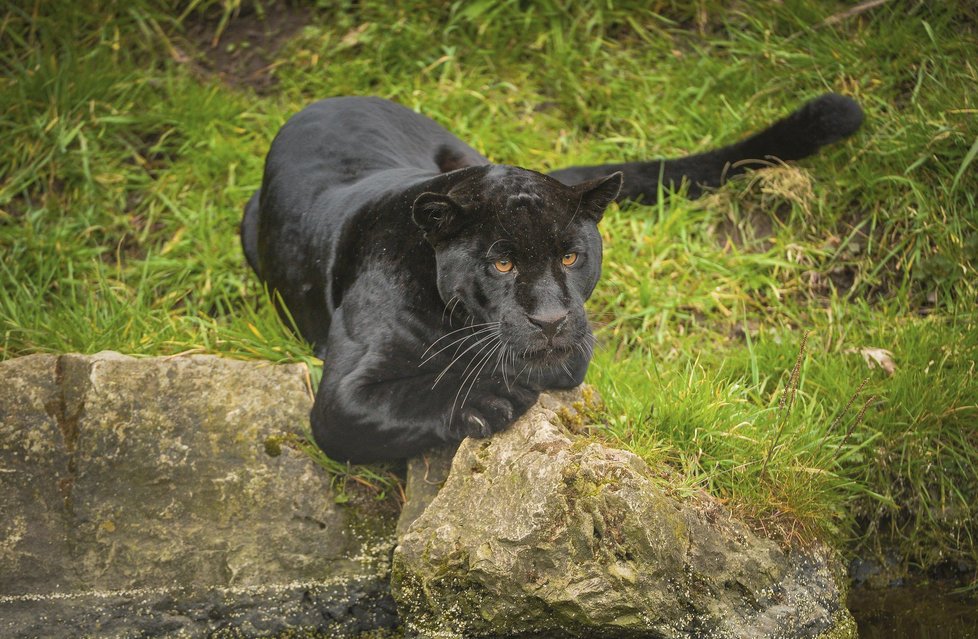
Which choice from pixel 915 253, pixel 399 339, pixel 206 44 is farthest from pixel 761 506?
pixel 206 44

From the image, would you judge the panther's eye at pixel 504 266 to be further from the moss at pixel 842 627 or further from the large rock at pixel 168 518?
the moss at pixel 842 627

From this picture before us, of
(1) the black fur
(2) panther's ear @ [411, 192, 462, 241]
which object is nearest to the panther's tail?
(1) the black fur

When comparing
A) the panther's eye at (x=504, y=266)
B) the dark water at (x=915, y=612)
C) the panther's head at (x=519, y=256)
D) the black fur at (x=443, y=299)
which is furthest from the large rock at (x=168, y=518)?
the dark water at (x=915, y=612)

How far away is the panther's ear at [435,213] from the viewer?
319 centimetres

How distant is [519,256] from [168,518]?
1.54m

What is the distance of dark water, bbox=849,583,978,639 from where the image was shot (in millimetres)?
3336

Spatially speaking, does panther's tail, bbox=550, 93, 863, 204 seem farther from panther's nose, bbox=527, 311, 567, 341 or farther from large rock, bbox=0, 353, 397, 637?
large rock, bbox=0, 353, 397, 637

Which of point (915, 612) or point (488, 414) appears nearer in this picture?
point (488, 414)

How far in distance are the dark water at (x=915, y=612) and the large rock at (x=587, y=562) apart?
23 cm

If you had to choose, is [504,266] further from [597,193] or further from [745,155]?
[745,155]

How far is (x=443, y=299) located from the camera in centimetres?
339

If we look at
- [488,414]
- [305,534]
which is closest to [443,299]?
[488,414]

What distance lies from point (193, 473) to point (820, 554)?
2.19 meters

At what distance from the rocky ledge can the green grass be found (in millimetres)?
253
